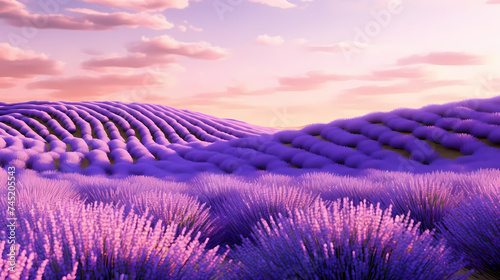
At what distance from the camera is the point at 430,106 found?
45.9ft

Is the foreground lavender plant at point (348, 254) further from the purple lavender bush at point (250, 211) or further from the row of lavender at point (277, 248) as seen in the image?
the purple lavender bush at point (250, 211)

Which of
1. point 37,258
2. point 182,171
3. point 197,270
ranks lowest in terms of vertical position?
point 182,171

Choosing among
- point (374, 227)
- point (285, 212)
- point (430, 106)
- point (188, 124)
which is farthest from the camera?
point (188, 124)

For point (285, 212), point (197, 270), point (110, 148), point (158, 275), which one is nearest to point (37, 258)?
point (158, 275)

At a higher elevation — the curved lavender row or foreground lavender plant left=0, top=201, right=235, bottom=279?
foreground lavender plant left=0, top=201, right=235, bottom=279

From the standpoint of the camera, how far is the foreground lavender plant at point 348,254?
2.23m

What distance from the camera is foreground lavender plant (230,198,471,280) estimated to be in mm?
2229

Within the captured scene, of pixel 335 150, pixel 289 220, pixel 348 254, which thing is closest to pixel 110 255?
pixel 289 220

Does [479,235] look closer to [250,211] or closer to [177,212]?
[250,211]

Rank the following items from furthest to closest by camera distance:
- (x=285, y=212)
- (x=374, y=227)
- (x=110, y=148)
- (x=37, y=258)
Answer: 1. (x=110, y=148)
2. (x=285, y=212)
3. (x=374, y=227)
4. (x=37, y=258)

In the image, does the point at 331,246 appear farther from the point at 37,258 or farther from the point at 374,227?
the point at 37,258

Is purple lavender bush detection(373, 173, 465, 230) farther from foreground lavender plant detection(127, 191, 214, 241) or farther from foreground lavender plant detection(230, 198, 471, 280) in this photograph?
foreground lavender plant detection(127, 191, 214, 241)

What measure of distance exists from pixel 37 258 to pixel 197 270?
0.81 metres

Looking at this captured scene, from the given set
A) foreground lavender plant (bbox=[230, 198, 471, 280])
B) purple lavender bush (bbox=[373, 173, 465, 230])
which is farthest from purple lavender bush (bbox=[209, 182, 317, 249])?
foreground lavender plant (bbox=[230, 198, 471, 280])
